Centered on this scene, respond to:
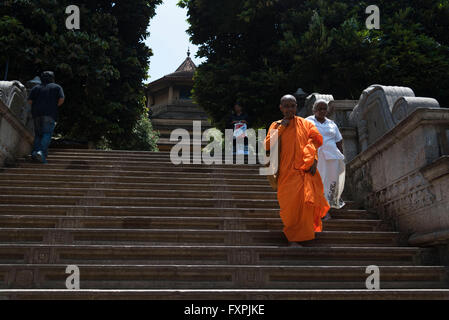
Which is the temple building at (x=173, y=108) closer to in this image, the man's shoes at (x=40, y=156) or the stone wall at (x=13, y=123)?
the stone wall at (x=13, y=123)

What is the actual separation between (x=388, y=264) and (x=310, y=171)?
4.41ft

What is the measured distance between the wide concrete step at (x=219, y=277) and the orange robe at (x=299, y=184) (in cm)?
72

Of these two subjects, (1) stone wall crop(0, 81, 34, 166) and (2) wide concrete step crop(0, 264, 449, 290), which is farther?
(1) stone wall crop(0, 81, 34, 166)

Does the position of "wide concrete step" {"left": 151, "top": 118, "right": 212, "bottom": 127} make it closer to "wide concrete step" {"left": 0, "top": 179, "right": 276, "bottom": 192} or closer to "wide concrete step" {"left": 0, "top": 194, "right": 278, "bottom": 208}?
"wide concrete step" {"left": 0, "top": 179, "right": 276, "bottom": 192}

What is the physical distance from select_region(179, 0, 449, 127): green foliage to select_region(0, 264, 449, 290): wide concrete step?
32.8ft

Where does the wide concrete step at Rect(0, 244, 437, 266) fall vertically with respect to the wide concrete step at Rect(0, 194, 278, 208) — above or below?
below

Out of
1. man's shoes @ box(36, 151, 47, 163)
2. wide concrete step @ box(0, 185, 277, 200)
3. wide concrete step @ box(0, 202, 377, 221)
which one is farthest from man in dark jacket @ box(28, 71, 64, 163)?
wide concrete step @ box(0, 202, 377, 221)

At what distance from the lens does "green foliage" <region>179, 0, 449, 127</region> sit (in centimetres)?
1335

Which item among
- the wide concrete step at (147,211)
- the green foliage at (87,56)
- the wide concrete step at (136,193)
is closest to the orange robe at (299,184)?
the wide concrete step at (147,211)

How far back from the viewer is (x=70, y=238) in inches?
190

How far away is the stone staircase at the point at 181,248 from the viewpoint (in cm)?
392

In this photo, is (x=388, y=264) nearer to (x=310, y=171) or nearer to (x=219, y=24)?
(x=310, y=171)
